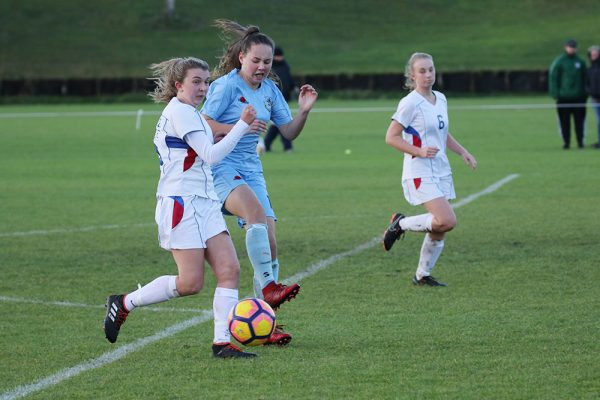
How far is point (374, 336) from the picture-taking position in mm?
7668

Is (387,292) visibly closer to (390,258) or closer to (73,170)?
(390,258)

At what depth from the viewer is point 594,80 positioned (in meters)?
25.4

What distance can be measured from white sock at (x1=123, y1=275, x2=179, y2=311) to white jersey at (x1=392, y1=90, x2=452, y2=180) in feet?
10.9

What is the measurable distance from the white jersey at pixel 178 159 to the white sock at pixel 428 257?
3093 millimetres

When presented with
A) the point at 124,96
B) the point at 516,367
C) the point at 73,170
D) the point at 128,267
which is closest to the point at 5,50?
the point at 124,96

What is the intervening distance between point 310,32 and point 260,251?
66271 millimetres

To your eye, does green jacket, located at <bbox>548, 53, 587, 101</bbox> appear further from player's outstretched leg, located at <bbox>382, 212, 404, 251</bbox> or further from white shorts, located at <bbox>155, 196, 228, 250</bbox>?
white shorts, located at <bbox>155, 196, 228, 250</bbox>

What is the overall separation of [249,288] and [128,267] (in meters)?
1.63

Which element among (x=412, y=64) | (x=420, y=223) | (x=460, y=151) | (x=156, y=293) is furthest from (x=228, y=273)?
(x=460, y=151)

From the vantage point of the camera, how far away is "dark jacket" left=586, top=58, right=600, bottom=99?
25.4 metres

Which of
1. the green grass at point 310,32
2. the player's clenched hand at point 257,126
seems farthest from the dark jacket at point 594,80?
the green grass at point 310,32

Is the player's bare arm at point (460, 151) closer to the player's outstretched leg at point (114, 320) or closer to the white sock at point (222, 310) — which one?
the white sock at point (222, 310)

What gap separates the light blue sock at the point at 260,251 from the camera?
7.96 m

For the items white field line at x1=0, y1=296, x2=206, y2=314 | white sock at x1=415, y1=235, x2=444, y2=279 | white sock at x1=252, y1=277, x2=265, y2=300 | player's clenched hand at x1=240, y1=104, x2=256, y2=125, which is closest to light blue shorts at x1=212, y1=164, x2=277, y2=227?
white sock at x1=252, y1=277, x2=265, y2=300
